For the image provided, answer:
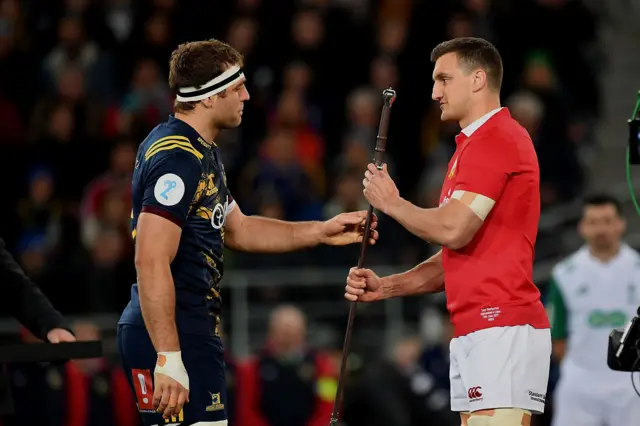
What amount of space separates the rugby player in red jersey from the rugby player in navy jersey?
76 centimetres

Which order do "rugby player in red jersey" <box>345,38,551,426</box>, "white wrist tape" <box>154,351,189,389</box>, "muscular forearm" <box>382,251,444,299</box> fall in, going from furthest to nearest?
"muscular forearm" <box>382,251,444,299</box>, "rugby player in red jersey" <box>345,38,551,426</box>, "white wrist tape" <box>154,351,189,389</box>

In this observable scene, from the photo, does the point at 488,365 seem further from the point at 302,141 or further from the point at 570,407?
the point at 302,141

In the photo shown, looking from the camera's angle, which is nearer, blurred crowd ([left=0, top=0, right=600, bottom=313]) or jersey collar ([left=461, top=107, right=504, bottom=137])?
jersey collar ([left=461, top=107, right=504, bottom=137])

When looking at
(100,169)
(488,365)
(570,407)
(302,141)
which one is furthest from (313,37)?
(488,365)

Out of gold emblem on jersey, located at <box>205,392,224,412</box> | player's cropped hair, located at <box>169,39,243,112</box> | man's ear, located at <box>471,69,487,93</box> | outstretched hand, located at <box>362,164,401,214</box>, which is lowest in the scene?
gold emblem on jersey, located at <box>205,392,224,412</box>

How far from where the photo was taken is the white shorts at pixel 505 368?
577 cm

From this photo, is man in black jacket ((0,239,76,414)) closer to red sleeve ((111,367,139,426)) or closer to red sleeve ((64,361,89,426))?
red sleeve ((64,361,89,426))

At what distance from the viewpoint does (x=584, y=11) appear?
1504 centimetres

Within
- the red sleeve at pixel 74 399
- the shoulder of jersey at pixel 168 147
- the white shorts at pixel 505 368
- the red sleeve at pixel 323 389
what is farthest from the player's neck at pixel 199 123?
the red sleeve at pixel 323 389

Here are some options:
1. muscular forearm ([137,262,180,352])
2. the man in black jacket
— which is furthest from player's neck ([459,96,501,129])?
the man in black jacket

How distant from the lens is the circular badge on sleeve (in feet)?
19.0

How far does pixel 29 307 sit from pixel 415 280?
1.95 meters

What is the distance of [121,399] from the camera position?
11.3 m

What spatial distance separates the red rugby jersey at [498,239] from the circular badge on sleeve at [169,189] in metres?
1.19
